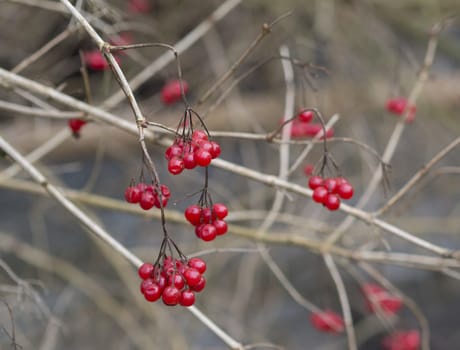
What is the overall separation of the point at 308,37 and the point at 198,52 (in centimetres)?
68

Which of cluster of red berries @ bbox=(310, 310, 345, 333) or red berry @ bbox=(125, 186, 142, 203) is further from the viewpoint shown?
cluster of red berries @ bbox=(310, 310, 345, 333)

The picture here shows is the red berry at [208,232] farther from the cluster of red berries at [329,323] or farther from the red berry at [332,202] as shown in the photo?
the cluster of red berries at [329,323]

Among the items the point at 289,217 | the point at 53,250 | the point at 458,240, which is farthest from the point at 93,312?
the point at 458,240

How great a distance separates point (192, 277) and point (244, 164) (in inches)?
93.1

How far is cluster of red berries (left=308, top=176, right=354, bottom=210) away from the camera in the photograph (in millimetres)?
1320

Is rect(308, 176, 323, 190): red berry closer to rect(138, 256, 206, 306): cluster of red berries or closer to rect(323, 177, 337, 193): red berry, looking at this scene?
rect(323, 177, 337, 193): red berry

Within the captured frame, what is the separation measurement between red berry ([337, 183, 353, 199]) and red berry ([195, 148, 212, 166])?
1.47ft

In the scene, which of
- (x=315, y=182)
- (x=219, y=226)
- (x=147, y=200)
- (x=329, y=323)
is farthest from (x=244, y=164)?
(x=147, y=200)

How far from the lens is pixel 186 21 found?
3482mm

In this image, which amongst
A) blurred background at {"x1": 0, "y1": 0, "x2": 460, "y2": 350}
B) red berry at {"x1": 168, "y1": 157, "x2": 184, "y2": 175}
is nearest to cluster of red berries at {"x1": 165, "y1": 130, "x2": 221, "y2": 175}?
red berry at {"x1": 168, "y1": 157, "x2": 184, "y2": 175}

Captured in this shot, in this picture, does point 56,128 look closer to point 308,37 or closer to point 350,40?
point 308,37

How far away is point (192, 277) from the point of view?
1.02m

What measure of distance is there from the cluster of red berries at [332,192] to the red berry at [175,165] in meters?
0.44

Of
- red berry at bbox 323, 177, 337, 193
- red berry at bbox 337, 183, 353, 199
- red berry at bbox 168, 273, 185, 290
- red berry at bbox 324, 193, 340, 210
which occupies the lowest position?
red berry at bbox 168, 273, 185, 290
